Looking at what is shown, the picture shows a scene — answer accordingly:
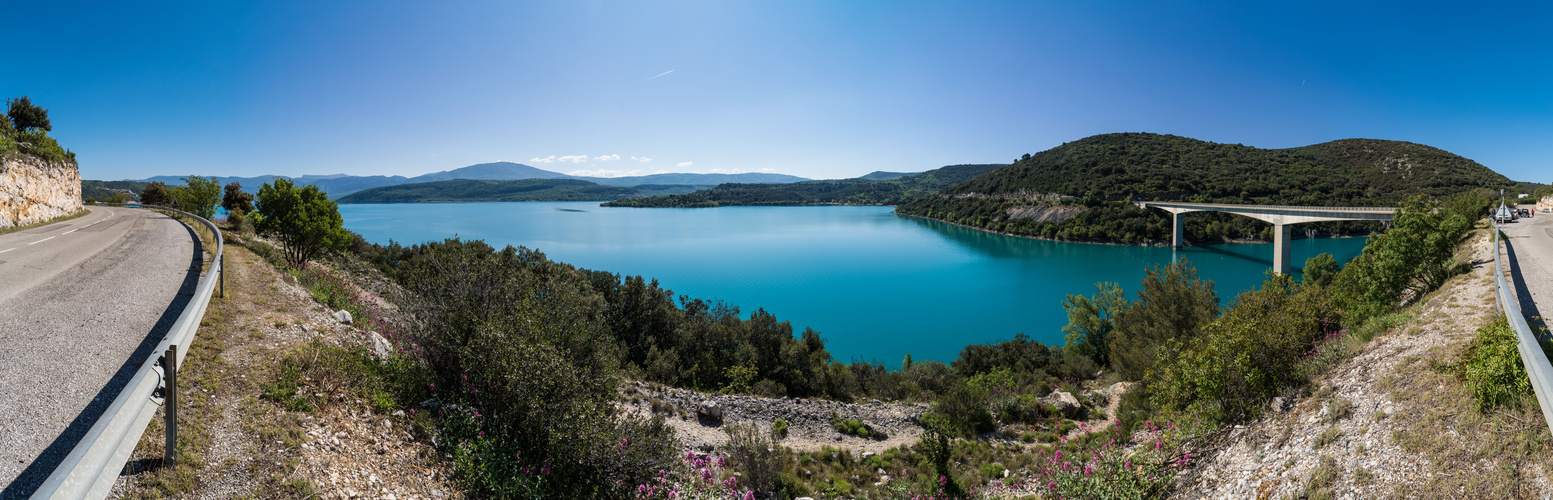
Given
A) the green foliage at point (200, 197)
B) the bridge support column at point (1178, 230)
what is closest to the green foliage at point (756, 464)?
the green foliage at point (200, 197)

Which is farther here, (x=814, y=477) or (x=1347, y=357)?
(x=814, y=477)

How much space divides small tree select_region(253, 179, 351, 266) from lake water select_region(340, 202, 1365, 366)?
2337 centimetres

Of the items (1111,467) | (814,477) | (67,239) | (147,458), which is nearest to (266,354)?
(147,458)

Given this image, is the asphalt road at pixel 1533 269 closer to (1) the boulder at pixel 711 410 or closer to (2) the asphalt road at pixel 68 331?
(1) the boulder at pixel 711 410

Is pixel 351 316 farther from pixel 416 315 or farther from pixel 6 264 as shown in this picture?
pixel 6 264

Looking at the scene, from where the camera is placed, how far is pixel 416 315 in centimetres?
725

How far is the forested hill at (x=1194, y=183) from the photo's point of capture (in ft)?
236

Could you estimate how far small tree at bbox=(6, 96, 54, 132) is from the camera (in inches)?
890

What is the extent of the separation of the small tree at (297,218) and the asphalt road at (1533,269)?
990 inches

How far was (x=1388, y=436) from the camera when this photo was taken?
19.0 feet

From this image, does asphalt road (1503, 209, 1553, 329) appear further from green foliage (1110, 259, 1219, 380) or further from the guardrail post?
the guardrail post

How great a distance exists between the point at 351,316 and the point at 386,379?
3.50 m

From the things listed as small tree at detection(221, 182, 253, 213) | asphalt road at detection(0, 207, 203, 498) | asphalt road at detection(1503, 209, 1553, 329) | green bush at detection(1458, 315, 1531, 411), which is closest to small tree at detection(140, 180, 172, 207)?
small tree at detection(221, 182, 253, 213)

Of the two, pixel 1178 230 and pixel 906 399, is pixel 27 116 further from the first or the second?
pixel 1178 230
